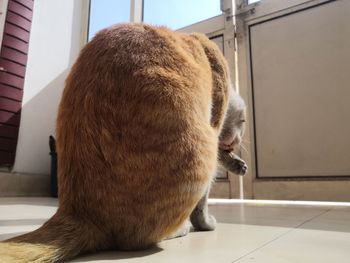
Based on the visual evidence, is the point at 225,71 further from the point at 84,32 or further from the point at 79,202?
the point at 84,32

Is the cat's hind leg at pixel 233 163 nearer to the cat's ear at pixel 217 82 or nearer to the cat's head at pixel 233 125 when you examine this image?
the cat's head at pixel 233 125

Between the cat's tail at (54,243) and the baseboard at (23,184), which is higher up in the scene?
the baseboard at (23,184)

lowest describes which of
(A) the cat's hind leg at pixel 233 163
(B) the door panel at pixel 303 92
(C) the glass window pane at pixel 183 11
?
(A) the cat's hind leg at pixel 233 163

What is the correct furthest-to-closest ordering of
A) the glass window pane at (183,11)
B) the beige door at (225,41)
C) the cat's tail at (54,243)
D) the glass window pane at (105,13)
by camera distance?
the glass window pane at (105,13) < the glass window pane at (183,11) < the beige door at (225,41) < the cat's tail at (54,243)

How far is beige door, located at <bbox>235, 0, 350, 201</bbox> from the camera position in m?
2.27

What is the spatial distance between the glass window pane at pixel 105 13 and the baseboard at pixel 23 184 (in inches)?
70.0

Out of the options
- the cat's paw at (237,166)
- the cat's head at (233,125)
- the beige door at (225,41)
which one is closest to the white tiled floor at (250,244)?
the cat's paw at (237,166)

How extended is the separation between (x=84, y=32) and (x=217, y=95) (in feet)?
10.5

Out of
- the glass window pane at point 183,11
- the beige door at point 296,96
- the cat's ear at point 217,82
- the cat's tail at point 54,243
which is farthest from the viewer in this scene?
the glass window pane at point 183,11


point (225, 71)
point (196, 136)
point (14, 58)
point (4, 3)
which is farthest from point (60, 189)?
point (4, 3)

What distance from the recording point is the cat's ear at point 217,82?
1054 millimetres

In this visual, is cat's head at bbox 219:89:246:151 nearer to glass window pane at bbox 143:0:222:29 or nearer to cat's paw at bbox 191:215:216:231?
cat's paw at bbox 191:215:216:231

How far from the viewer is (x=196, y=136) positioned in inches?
30.6

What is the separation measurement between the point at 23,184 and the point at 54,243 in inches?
102
